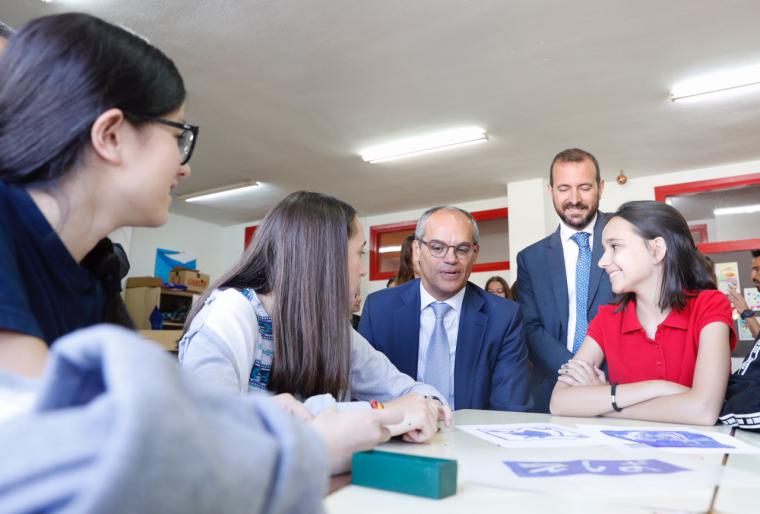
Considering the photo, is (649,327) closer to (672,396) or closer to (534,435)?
(672,396)

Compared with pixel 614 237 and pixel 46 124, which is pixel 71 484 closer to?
pixel 46 124

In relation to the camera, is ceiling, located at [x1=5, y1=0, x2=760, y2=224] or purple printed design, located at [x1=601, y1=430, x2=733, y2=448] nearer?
purple printed design, located at [x1=601, y1=430, x2=733, y2=448]

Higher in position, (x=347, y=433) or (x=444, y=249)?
(x=444, y=249)

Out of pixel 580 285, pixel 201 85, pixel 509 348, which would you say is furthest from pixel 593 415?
pixel 201 85

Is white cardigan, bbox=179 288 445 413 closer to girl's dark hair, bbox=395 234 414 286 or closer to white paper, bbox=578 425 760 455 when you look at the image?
white paper, bbox=578 425 760 455

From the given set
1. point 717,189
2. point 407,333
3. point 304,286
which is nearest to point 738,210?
point 717,189

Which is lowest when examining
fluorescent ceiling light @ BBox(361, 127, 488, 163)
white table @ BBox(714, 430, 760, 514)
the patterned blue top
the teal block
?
white table @ BBox(714, 430, 760, 514)

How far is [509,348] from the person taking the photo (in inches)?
89.8

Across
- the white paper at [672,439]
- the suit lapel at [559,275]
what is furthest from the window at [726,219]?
the white paper at [672,439]

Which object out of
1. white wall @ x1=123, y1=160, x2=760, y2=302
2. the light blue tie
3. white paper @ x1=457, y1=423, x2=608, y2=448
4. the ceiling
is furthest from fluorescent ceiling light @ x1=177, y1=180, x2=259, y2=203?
white paper @ x1=457, y1=423, x2=608, y2=448

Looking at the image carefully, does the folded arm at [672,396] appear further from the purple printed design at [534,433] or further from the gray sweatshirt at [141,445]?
the gray sweatshirt at [141,445]

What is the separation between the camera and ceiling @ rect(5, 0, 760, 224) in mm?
3475

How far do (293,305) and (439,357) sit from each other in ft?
3.36

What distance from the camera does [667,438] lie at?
123 centimetres
